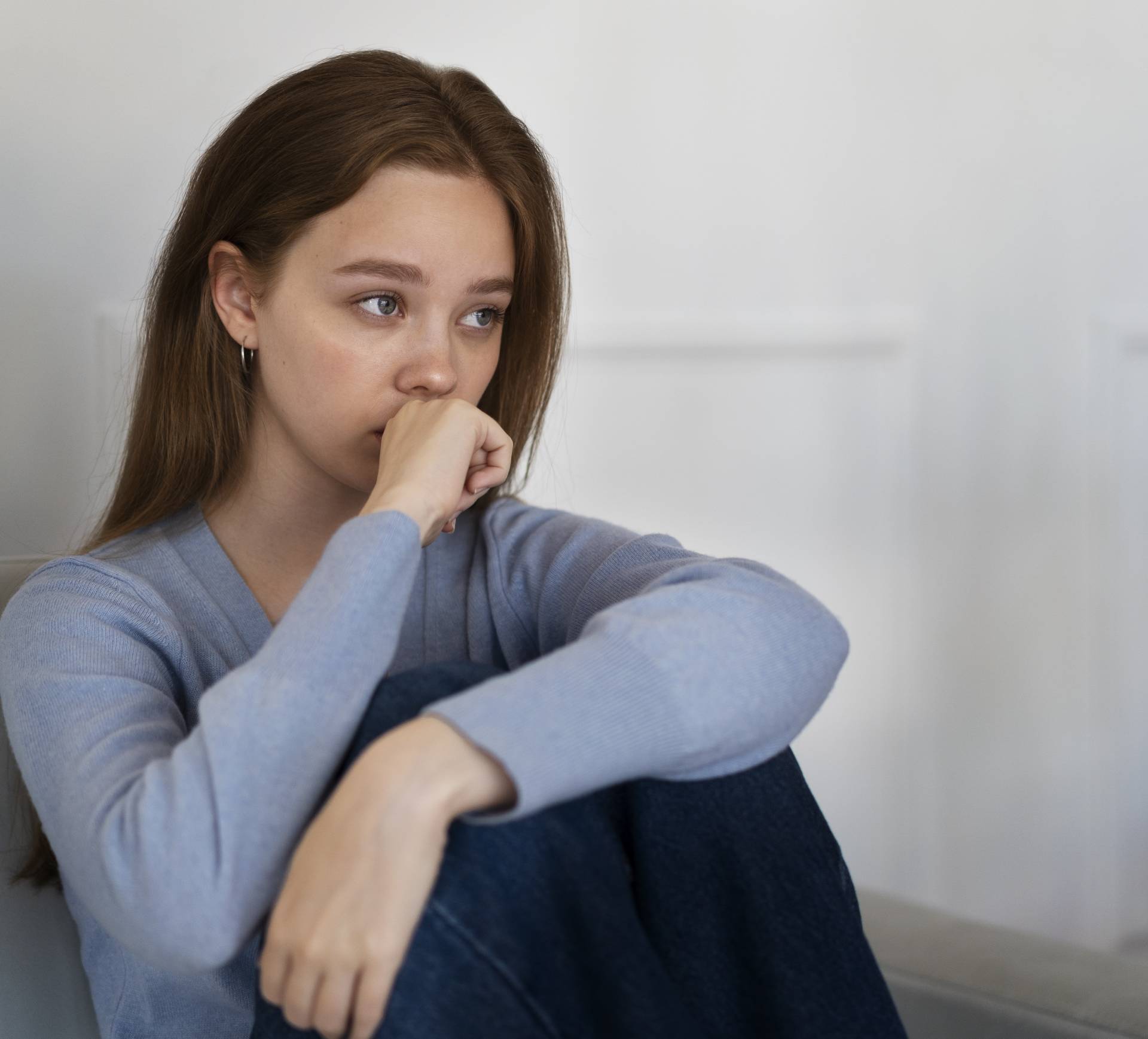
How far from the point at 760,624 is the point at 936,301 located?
3.84 ft

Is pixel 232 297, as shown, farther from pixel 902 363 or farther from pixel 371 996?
pixel 902 363

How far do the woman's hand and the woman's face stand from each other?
0.43 metres

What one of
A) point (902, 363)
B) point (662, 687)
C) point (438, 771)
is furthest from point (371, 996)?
point (902, 363)

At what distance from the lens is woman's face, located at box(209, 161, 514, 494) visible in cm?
106

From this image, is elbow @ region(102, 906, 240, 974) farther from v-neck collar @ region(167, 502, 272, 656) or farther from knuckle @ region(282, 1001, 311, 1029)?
v-neck collar @ region(167, 502, 272, 656)

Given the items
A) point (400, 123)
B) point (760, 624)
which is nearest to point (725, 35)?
point (400, 123)

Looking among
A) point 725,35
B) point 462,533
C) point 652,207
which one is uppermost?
point 725,35

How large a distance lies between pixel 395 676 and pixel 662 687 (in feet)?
0.59

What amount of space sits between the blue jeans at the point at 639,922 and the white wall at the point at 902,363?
940 mm

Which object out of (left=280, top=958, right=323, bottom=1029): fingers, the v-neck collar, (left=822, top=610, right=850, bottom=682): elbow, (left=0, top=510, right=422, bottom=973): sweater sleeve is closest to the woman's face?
the v-neck collar

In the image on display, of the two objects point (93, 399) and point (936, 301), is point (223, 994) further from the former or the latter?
point (936, 301)

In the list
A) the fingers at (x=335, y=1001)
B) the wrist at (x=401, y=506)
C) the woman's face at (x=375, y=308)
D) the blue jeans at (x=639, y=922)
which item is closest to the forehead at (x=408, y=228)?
the woman's face at (x=375, y=308)

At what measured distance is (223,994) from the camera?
1007 mm

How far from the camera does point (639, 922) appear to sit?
2.68 ft
